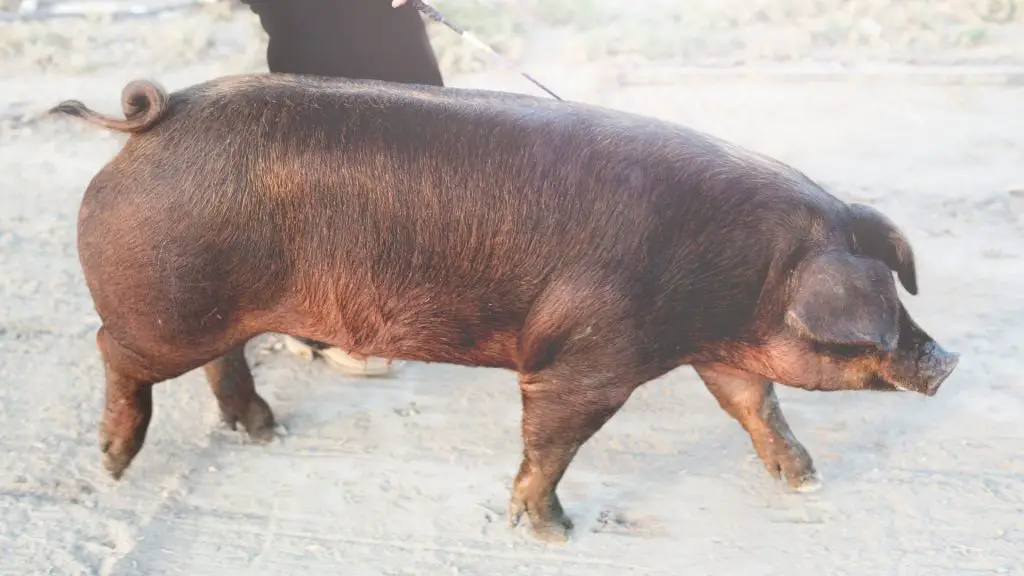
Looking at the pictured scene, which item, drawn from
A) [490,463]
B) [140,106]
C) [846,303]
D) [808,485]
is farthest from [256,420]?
[846,303]

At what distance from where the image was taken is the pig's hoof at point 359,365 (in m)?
3.53

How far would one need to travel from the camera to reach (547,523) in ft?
9.11

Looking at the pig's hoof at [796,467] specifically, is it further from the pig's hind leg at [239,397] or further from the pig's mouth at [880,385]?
the pig's hind leg at [239,397]

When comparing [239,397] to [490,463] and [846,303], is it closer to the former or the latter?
[490,463]

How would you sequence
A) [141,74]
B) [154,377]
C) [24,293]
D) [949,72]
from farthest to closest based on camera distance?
[141,74] → [949,72] → [24,293] → [154,377]

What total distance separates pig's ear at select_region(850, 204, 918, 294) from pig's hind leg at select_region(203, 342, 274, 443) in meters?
1.92

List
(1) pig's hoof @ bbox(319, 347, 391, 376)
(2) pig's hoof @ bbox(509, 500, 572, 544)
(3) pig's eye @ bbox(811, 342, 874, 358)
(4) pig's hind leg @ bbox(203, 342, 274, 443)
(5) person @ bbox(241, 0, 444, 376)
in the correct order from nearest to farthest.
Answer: (3) pig's eye @ bbox(811, 342, 874, 358)
(2) pig's hoof @ bbox(509, 500, 572, 544)
(4) pig's hind leg @ bbox(203, 342, 274, 443)
(5) person @ bbox(241, 0, 444, 376)
(1) pig's hoof @ bbox(319, 347, 391, 376)

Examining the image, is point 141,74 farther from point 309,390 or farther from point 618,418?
point 618,418

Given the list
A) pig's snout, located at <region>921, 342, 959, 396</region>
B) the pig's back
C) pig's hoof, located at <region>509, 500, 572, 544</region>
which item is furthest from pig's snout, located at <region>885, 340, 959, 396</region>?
pig's hoof, located at <region>509, 500, 572, 544</region>

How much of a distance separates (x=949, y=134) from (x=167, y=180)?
15.1 ft

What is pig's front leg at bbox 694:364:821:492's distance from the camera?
2.89 m

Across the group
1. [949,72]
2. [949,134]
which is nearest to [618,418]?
[949,134]

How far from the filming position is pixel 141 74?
22.3 ft

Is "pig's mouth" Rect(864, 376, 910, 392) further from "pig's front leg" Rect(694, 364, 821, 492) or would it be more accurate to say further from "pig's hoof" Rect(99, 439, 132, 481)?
"pig's hoof" Rect(99, 439, 132, 481)
